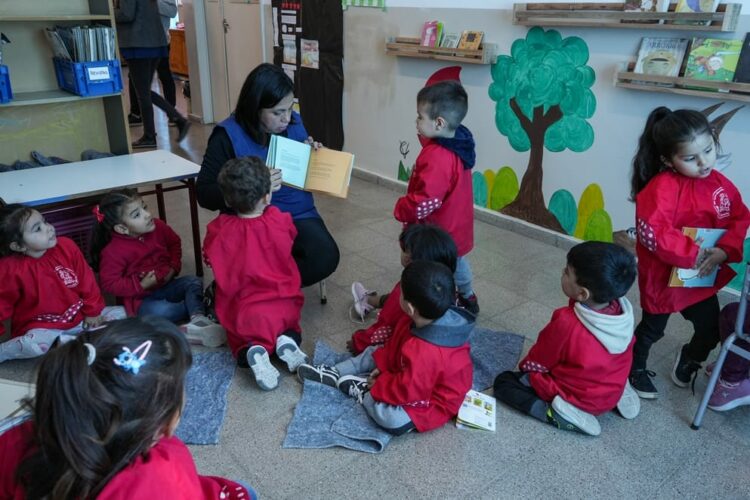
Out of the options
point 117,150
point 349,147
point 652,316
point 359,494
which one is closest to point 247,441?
point 359,494

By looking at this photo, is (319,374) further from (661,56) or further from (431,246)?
(661,56)

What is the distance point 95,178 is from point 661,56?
8.64 feet

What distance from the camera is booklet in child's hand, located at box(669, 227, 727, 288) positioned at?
1852 millimetres

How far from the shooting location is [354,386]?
6.50 feet

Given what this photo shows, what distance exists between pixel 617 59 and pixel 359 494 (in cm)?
242

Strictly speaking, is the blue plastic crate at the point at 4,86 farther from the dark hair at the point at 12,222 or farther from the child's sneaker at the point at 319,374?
the child's sneaker at the point at 319,374

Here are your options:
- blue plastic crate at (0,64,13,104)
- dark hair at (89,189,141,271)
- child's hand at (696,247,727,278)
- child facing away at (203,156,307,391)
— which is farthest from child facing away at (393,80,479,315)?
blue plastic crate at (0,64,13,104)

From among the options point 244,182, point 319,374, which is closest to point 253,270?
point 244,182

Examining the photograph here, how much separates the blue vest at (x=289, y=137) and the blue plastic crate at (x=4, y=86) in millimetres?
1044

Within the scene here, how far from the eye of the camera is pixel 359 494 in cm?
162

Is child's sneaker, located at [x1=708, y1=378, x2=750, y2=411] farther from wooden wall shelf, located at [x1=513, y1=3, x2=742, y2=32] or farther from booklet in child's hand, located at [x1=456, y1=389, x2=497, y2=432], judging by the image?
wooden wall shelf, located at [x1=513, y1=3, x2=742, y2=32]

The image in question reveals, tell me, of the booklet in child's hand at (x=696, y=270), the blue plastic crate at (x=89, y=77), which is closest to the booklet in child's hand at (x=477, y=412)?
the booklet in child's hand at (x=696, y=270)

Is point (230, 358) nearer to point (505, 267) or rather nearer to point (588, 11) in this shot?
point (505, 267)

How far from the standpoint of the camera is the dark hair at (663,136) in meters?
1.77
